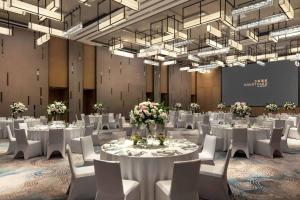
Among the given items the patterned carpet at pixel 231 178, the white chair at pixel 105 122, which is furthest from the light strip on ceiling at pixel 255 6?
the white chair at pixel 105 122

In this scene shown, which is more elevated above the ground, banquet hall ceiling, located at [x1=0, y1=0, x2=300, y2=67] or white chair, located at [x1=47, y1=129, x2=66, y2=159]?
banquet hall ceiling, located at [x1=0, y1=0, x2=300, y2=67]

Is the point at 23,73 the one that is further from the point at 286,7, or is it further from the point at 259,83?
the point at 259,83

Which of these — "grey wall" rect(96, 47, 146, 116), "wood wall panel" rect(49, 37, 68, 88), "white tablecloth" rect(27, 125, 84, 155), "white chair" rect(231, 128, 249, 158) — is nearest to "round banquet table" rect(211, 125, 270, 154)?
"white chair" rect(231, 128, 249, 158)

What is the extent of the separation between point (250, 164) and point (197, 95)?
56.5 feet

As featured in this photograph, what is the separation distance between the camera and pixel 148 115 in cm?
422

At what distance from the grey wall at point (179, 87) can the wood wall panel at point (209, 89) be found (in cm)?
120

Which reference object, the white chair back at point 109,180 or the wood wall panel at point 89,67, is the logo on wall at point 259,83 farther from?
the white chair back at point 109,180

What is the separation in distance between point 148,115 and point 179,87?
57.2 ft

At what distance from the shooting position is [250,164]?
6.34 metres

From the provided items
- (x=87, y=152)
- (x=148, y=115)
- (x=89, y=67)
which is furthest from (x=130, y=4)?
(x=89, y=67)

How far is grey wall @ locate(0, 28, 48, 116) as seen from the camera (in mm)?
11445

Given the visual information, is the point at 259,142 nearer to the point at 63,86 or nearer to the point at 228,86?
the point at 63,86

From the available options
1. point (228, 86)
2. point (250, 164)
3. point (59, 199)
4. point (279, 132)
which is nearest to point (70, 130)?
point (59, 199)

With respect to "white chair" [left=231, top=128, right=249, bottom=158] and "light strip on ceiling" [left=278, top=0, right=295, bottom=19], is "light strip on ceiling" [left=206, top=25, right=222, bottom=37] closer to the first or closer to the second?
"light strip on ceiling" [left=278, top=0, right=295, bottom=19]
